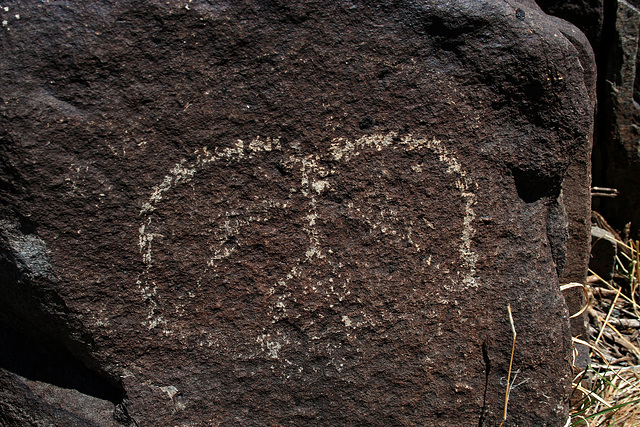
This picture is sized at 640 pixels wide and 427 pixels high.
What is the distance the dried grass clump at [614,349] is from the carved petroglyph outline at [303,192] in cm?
56

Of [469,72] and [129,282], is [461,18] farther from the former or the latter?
[129,282]

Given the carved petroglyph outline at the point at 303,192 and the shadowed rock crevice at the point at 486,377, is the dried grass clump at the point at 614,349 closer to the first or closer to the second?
the shadowed rock crevice at the point at 486,377

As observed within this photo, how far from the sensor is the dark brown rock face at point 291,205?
99 cm

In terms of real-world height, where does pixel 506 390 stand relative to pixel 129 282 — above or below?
below

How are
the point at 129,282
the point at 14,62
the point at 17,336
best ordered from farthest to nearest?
1. the point at 17,336
2. the point at 129,282
3. the point at 14,62

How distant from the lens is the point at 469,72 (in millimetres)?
1101

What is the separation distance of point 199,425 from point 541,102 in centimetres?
89

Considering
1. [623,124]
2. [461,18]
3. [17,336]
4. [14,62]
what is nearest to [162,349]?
[17,336]

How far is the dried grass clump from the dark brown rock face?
1.12 feet

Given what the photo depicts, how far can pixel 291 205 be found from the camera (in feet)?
Answer: 3.59

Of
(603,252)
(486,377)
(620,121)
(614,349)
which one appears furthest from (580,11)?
(486,377)

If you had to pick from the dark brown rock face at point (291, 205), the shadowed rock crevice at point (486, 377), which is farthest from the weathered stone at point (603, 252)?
the shadowed rock crevice at point (486, 377)

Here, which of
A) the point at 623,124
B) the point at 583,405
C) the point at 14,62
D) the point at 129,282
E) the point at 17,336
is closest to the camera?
the point at 14,62

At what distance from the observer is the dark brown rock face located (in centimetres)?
99
